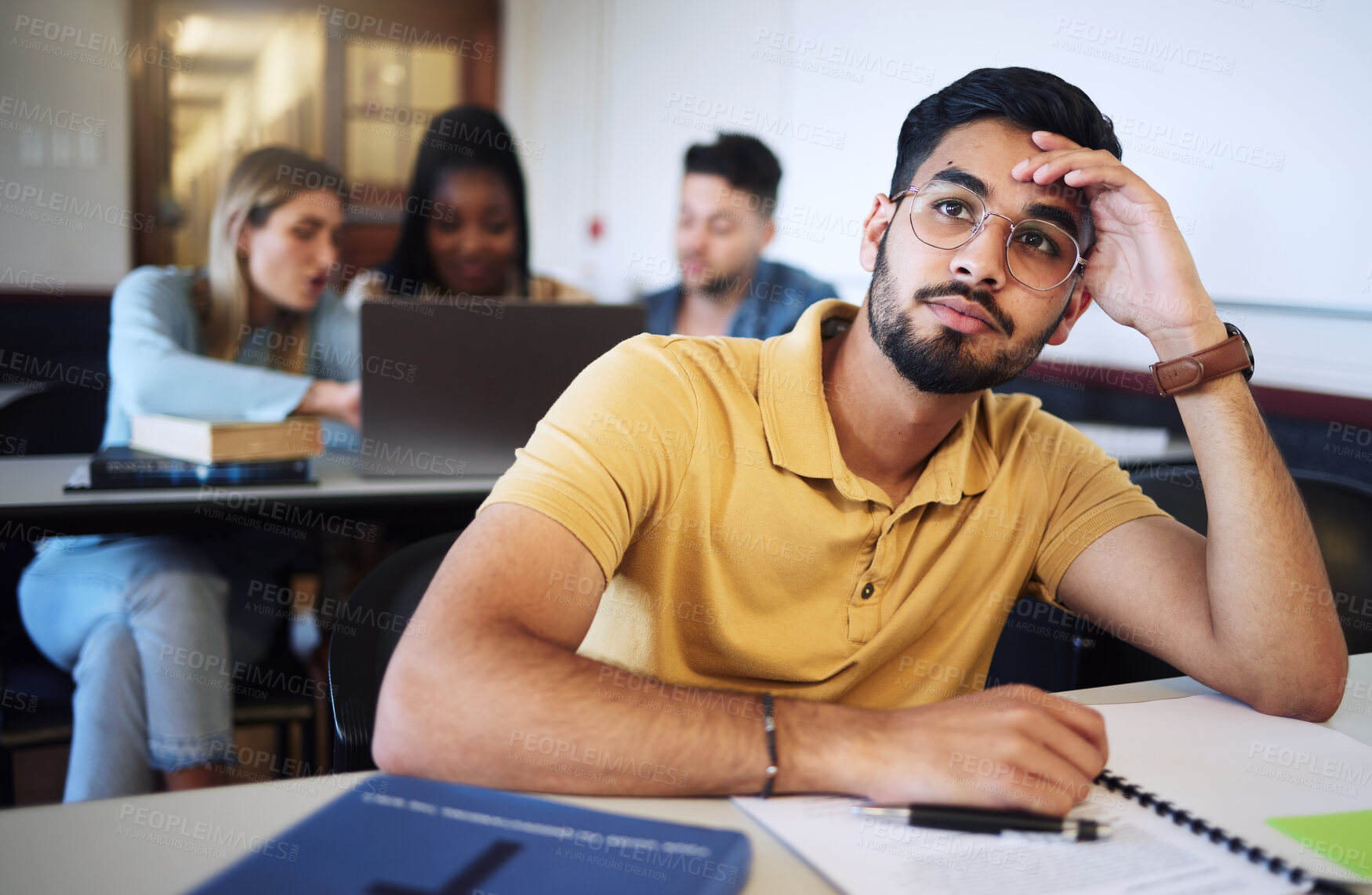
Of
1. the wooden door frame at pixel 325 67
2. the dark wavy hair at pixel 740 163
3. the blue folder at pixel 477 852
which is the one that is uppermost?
the wooden door frame at pixel 325 67

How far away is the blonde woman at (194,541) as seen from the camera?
172cm

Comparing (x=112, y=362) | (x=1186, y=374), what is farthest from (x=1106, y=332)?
(x=112, y=362)

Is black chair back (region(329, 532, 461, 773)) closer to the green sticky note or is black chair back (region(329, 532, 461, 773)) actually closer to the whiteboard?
the green sticky note

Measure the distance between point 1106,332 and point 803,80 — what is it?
5.09 ft

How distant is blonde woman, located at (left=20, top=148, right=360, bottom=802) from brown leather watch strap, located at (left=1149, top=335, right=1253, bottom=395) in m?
1.53

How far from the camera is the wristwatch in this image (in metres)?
1.17

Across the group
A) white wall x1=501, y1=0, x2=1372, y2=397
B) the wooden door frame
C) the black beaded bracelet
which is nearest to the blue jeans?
the black beaded bracelet

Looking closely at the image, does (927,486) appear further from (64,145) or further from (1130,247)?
(64,145)

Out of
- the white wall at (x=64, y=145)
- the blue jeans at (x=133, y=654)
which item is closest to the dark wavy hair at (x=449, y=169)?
the blue jeans at (x=133, y=654)

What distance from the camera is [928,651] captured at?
1231mm

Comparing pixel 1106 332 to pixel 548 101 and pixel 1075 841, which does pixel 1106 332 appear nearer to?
pixel 1075 841

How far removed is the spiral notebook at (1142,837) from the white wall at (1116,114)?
1.30 m

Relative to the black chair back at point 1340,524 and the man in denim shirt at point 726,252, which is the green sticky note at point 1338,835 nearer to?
the black chair back at point 1340,524

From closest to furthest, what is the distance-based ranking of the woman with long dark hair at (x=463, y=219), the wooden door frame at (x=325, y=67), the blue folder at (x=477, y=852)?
the blue folder at (x=477, y=852) < the woman with long dark hair at (x=463, y=219) < the wooden door frame at (x=325, y=67)
